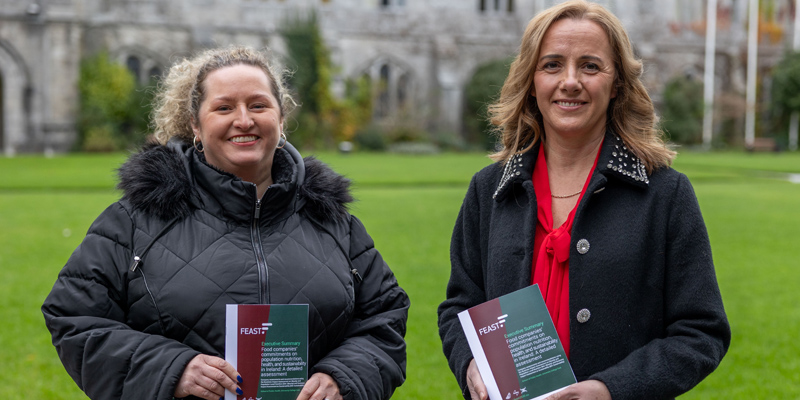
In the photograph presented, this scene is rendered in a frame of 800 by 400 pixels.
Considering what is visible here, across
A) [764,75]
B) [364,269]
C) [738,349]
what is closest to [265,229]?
[364,269]

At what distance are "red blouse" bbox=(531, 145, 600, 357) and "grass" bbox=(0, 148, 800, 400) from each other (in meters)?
1.42

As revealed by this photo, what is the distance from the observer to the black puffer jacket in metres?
2.27

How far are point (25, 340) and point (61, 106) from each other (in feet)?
74.6

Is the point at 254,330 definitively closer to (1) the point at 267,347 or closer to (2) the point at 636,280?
(1) the point at 267,347

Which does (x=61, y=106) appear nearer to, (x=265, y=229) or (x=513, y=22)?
(x=513, y=22)

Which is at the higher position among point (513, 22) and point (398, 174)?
point (513, 22)

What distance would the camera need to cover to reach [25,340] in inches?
214

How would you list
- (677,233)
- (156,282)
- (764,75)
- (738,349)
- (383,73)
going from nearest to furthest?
(677,233)
(156,282)
(738,349)
(383,73)
(764,75)

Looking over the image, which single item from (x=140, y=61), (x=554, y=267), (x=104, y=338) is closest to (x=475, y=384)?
(x=554, y=267)

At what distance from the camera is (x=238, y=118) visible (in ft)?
8.14

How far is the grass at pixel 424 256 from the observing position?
15.8 ft

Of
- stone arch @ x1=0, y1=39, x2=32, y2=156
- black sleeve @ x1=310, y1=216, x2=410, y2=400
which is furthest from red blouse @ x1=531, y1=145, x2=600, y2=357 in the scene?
stone arch @ x1=0, y1=39, x2=32, y2=156

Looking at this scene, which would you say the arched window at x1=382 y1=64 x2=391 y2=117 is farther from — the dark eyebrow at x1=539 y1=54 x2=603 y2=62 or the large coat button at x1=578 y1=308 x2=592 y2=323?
the large coat button at x1=578 y1=308 x2=592 y2=323

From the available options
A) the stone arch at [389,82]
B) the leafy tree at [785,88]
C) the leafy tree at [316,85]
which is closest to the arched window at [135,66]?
the leafy tree at [316,85]
